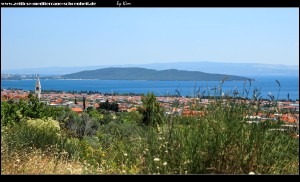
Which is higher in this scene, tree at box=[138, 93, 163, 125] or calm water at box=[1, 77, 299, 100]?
calm water at box=[1, 77, 299, 100]

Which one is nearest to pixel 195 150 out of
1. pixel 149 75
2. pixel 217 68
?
pixel 217 68

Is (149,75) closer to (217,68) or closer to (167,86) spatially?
(167,86)

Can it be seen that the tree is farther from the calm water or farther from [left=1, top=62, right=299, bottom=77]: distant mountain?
[left=1, top=62, right=299, bottom=77]: distant mountain

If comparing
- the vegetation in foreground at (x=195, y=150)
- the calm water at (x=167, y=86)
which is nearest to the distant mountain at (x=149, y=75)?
the calm water at (x=167, y=86)

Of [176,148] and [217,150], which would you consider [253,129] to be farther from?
[176,148]

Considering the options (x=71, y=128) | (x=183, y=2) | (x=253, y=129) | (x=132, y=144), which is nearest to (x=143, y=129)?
(x=132, y=144)

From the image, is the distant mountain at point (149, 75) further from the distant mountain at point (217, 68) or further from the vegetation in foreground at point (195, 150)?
the vegetation in foreground at point (195, 150)

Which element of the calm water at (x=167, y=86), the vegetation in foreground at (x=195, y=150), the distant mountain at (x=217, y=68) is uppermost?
the distant mountain at (x=217, y=68)

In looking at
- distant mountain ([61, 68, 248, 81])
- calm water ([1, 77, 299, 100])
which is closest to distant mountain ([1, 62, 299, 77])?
calm water ([1, 77, 299, 100])
